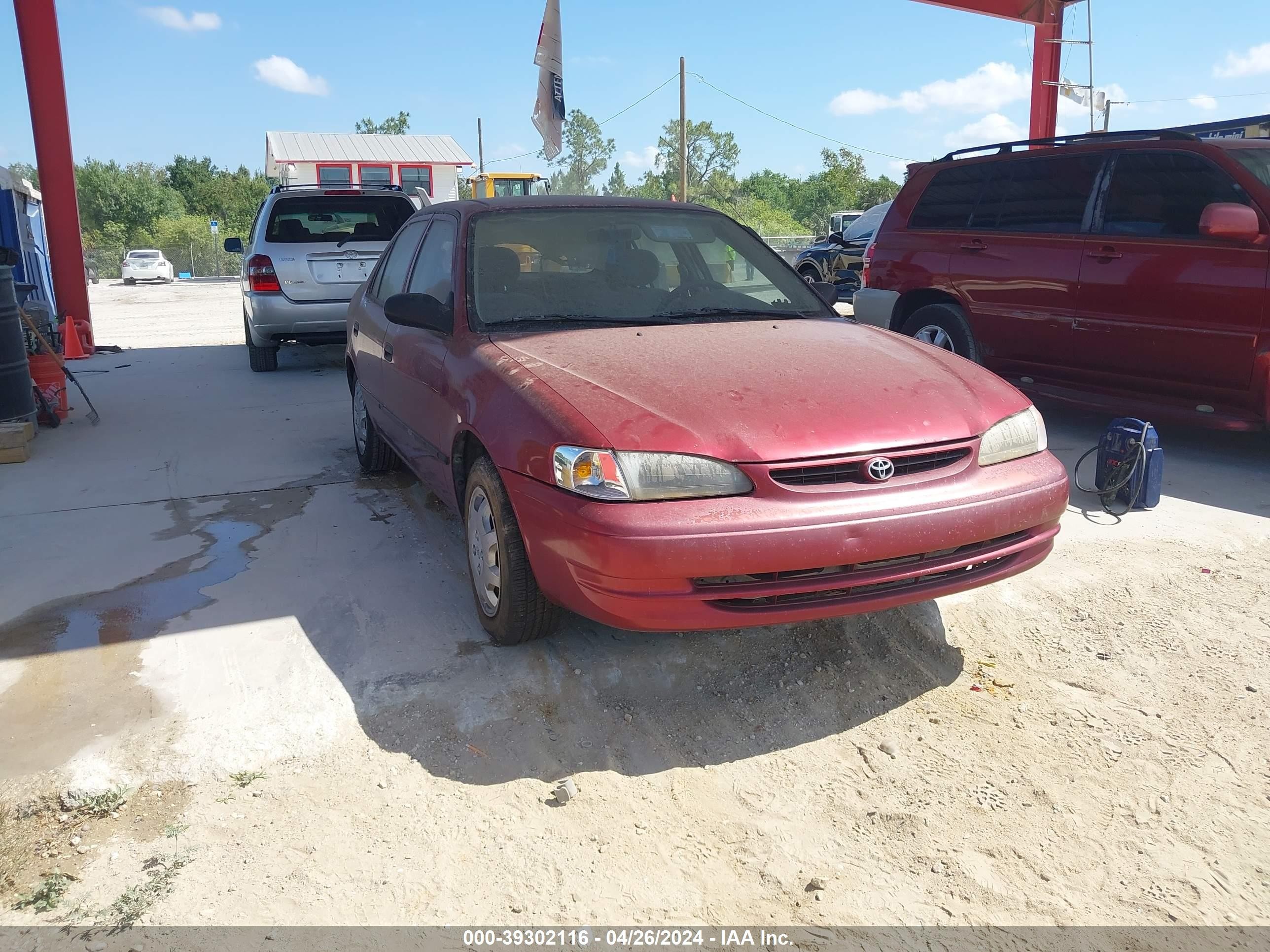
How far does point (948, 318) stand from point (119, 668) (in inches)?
229

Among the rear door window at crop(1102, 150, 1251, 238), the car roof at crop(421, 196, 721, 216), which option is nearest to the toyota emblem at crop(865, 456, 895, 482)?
the car roof at crop(421, 196, 721, 216)

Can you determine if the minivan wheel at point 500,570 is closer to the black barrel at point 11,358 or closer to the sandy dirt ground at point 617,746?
the sandy dirt ground at point 617,746

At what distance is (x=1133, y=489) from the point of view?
195 inches

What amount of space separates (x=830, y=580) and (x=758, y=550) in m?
0.26

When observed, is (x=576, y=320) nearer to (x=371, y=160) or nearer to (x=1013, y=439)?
(x=1013, y=439)

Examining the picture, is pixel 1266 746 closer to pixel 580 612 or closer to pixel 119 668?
pixel 580 612

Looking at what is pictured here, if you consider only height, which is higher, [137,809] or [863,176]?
[863,176]

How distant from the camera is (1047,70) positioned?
14781mm

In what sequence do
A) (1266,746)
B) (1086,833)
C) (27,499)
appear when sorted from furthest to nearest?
(27,499) → (1266,746) → (1086,833)

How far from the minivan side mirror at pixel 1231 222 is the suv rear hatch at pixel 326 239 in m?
6.73

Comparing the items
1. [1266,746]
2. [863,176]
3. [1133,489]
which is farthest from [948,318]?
[863,176]

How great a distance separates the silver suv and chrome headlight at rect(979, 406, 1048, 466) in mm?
7318

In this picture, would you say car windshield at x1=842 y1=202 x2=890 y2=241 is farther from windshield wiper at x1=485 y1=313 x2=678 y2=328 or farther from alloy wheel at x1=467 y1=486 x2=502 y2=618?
alloy wheel at x1=467 y1=486 x2=502 y2=618

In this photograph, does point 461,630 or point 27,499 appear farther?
point 27,499
